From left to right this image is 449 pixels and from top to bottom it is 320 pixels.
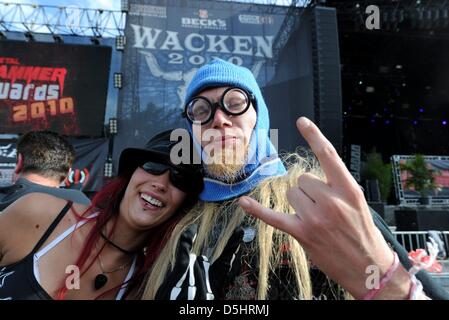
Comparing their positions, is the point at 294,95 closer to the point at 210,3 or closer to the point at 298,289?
the point at 210,3

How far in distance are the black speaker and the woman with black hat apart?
5884mm

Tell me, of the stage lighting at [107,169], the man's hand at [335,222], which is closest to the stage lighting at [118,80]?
the stage lighting at [107,169]

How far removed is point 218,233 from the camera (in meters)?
1.03

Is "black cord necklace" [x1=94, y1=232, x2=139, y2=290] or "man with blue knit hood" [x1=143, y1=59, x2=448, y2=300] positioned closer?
"man with blue knit hood" [x1=143, y1=59, x2=448, y2=300]

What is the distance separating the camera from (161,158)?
3.99 feet

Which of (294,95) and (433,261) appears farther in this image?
(294,95)

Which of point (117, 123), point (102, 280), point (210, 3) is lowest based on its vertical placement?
point (102, 280)

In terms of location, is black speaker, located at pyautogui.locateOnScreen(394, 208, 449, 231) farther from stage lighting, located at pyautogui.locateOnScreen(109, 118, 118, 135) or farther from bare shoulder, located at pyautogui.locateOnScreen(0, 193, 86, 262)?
stage lighting, located at pyautogui.locateOnScreen(109, 118, 118, 135)

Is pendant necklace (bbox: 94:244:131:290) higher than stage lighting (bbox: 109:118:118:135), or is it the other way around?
stage lighting (bbox: 109:118:118:135)

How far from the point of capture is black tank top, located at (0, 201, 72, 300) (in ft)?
3.46

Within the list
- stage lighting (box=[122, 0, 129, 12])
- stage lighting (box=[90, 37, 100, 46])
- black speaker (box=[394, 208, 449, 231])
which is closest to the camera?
black speaker (box=[394, 208, 449, 231])

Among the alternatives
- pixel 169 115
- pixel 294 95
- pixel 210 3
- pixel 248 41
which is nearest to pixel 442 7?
pixel 294 95

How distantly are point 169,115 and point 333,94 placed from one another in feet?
13.1

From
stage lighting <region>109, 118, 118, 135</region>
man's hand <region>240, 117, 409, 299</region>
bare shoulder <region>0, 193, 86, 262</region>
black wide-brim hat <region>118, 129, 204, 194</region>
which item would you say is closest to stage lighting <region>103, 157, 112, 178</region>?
stage lighting <region>109, 118, 118, 135</region>
